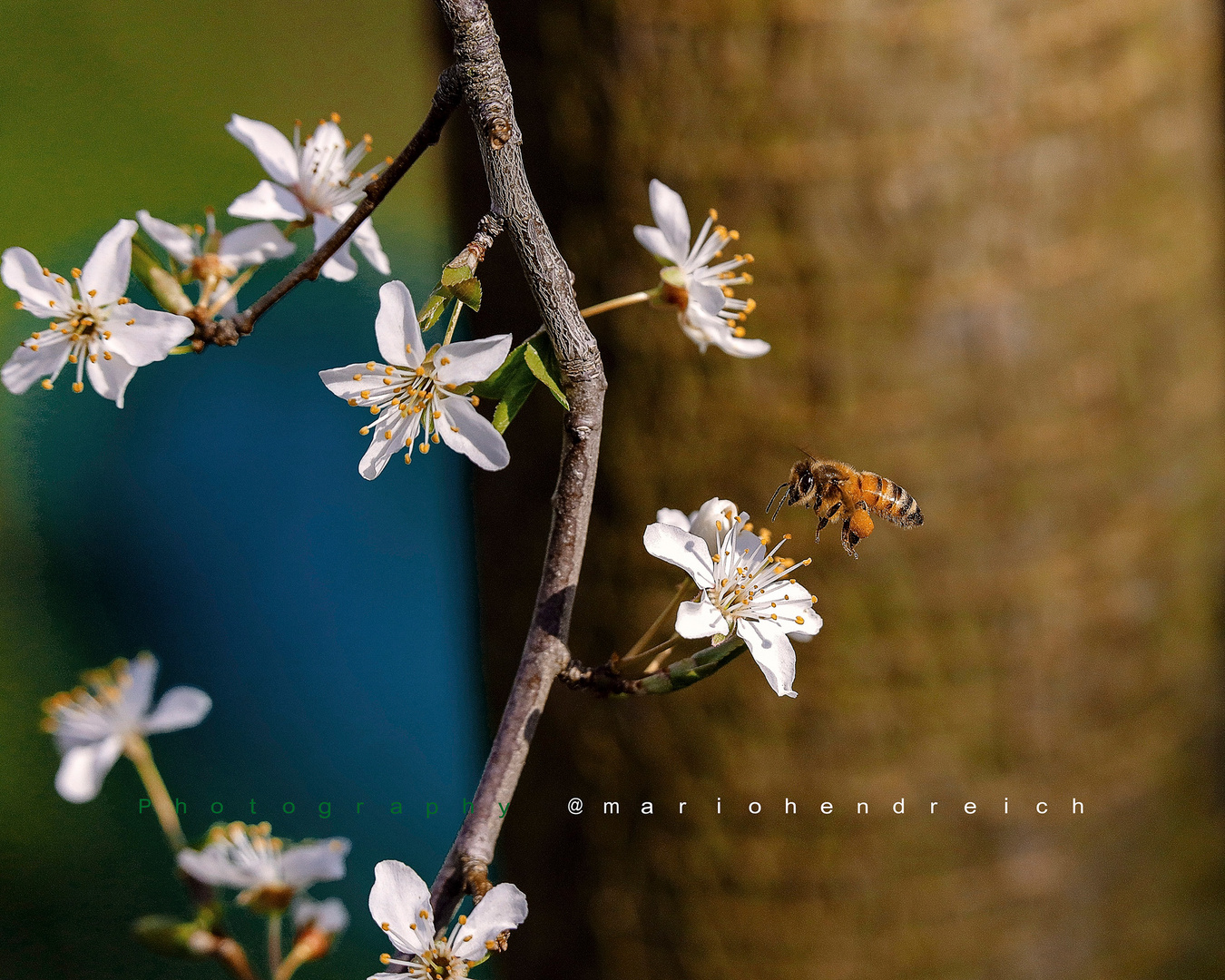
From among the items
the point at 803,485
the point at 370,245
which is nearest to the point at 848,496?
the point at 803,485

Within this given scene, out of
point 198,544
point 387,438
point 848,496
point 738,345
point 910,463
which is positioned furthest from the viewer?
point 198,544

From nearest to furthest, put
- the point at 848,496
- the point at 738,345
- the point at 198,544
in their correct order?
the point at 738,345 < the point at 848,496 < the point at 198,544

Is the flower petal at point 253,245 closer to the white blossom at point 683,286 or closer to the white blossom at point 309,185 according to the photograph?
the white blossom at point 309,185

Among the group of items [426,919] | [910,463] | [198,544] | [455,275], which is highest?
[198,544]

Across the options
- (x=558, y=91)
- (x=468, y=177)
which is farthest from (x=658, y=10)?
(x=468, y=177)

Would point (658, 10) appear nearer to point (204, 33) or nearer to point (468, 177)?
point (468, 177)

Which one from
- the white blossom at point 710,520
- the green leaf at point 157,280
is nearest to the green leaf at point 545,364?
the white blossom at point 710,520

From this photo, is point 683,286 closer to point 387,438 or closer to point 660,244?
point 660,244
